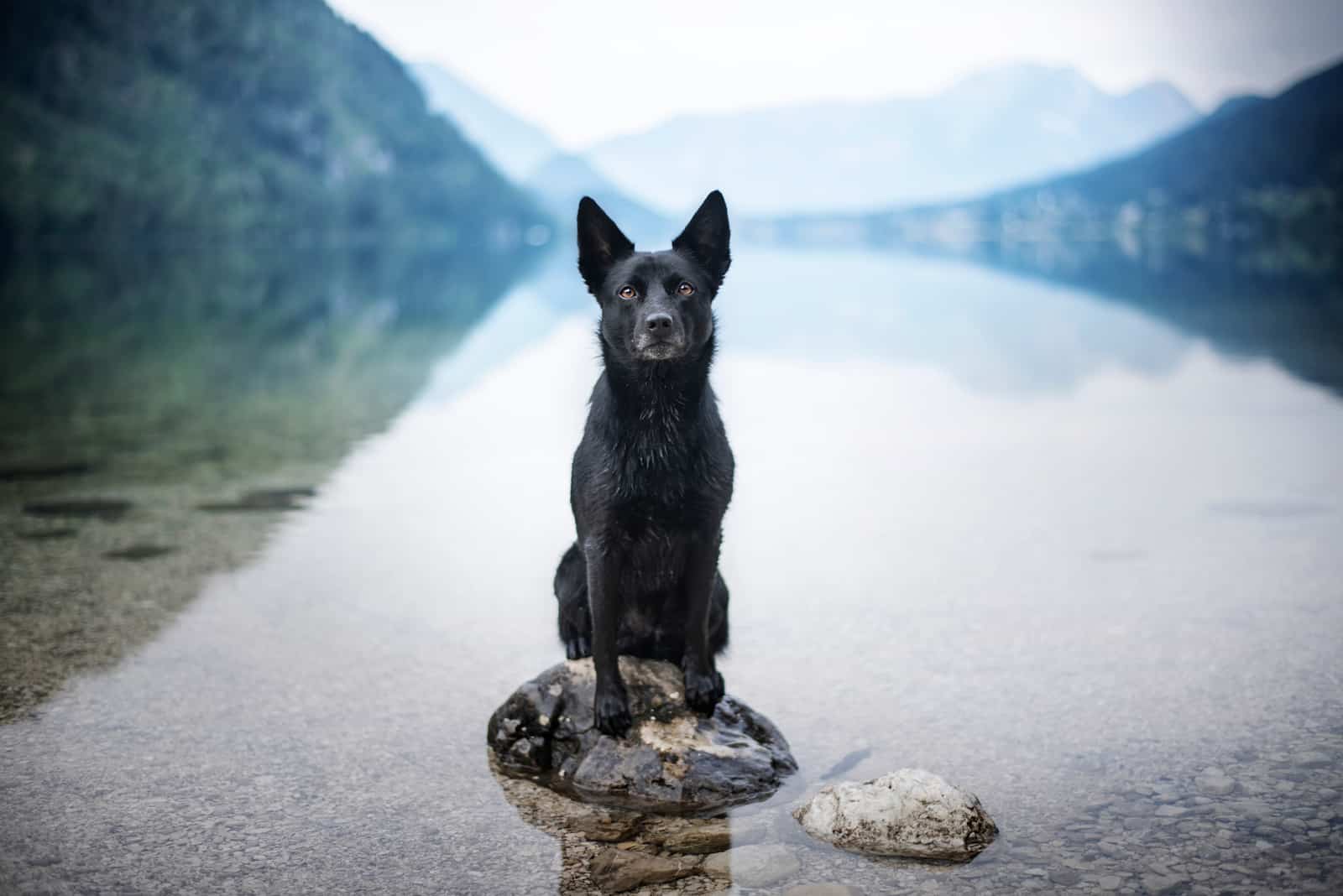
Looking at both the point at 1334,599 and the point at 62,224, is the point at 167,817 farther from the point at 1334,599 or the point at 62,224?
the point at 62,224

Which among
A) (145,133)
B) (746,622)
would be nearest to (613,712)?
(746,622)

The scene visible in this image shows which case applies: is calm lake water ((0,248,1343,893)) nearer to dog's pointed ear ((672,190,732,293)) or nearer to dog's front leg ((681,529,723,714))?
dog's front leg ((681,529,723,714))

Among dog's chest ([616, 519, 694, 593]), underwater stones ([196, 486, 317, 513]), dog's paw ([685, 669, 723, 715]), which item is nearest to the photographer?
dog's chest ([616, 519, 694, 593])

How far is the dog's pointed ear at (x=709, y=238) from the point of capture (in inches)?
248

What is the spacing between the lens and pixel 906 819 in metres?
5.79

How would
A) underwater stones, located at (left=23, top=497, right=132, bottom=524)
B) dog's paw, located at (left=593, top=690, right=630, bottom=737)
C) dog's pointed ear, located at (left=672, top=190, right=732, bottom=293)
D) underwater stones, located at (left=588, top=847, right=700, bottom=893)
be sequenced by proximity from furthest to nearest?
underwater stones, located at (left=23, top=497, right=132, bottom=524), dog's paw, located at (left=593, top=690, right=630, bottom=737), dog's pointed ear, located at (left=672, top=190, right=732, bottom=293), underwater stones, located at (left=588, top=847, right=700, bottom=893)

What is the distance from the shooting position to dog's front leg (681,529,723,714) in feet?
21.7

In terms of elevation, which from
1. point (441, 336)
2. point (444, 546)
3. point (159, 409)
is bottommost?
point (444, 546)

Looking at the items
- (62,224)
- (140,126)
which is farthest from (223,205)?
(62,224)

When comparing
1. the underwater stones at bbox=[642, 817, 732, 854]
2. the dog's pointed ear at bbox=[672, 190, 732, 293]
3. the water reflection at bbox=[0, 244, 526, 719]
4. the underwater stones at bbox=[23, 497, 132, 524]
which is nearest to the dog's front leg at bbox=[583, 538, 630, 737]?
the underwater stones at bbox=[642, 817, 732, 854]

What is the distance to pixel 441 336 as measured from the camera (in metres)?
34.6

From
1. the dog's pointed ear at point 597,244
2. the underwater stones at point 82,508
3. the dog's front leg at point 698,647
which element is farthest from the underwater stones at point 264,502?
the dog's pointed ear at point 597,244

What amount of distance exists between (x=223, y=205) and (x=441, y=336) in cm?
13770

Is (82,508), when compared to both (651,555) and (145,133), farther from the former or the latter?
(145,133)
